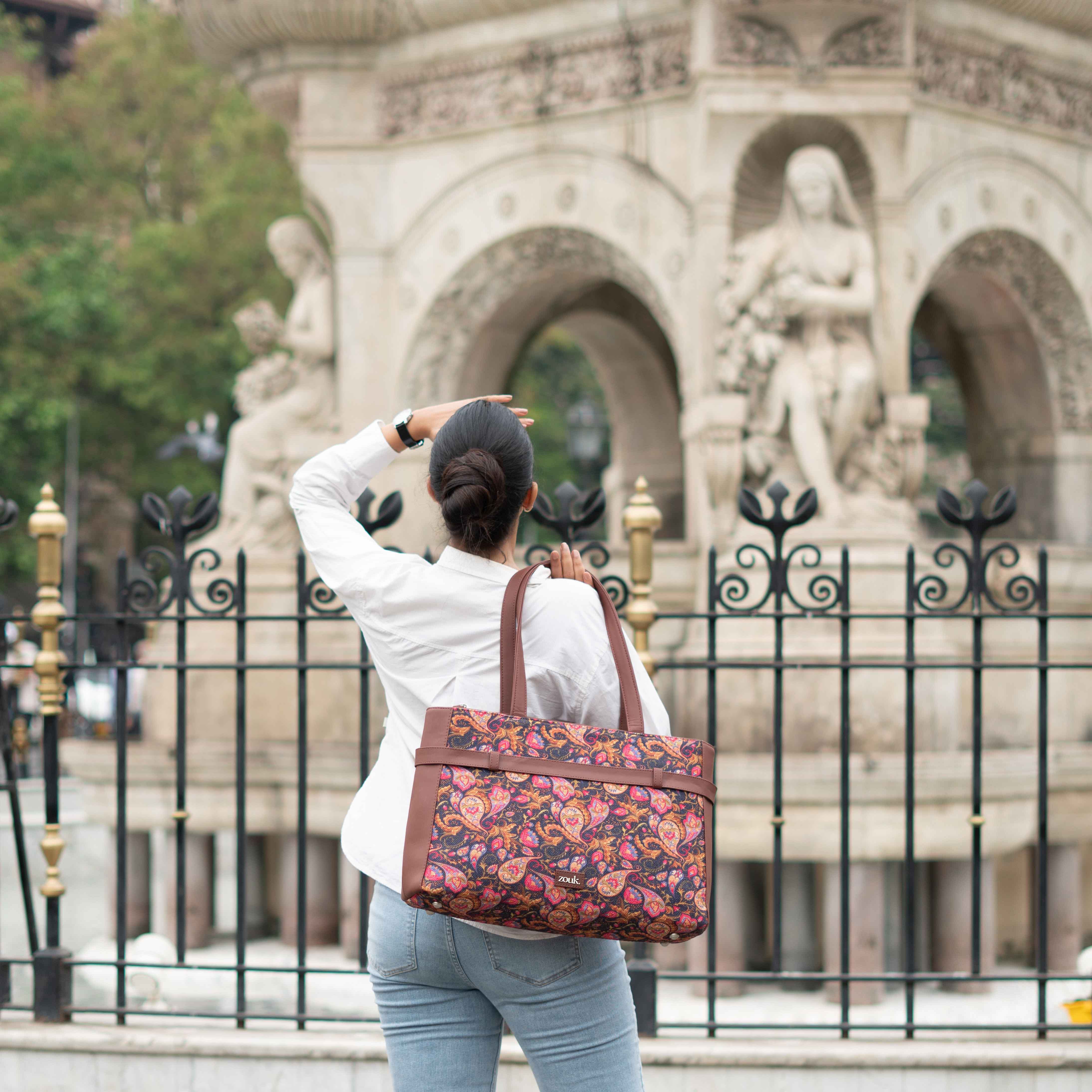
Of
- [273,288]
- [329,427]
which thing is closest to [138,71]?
[273,288]

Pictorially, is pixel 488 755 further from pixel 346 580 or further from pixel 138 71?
pixel 138 71

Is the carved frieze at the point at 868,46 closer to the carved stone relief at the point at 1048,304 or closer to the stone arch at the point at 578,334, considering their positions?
the carved stone relief at the point at 1048,304

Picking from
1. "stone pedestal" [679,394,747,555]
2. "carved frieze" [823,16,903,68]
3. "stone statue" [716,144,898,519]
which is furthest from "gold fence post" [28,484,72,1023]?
"carved frieze" [823,16,903,68]

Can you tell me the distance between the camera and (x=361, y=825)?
2604 mm

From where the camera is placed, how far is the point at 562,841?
2352 mm

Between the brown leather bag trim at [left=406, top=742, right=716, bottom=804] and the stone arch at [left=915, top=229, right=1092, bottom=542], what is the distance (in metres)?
8.06

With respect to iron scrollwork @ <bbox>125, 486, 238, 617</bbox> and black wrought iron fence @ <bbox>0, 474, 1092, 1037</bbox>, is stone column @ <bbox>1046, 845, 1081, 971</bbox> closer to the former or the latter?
black wrought iron fence @ <bbox>0, 474, 1092, 1037</bbox>

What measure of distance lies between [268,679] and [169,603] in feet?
16.4

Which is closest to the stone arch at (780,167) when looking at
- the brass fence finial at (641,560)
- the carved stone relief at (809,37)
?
the carved stone relief at (809,37)

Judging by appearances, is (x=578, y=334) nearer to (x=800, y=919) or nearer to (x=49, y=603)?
(x=800, y=919)

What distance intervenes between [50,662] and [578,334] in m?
8.65

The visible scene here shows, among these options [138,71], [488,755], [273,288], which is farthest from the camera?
[138,71]

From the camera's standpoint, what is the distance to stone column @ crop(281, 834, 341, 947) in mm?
8977

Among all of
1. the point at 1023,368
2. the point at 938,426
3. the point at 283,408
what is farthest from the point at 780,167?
the point at 938,426
